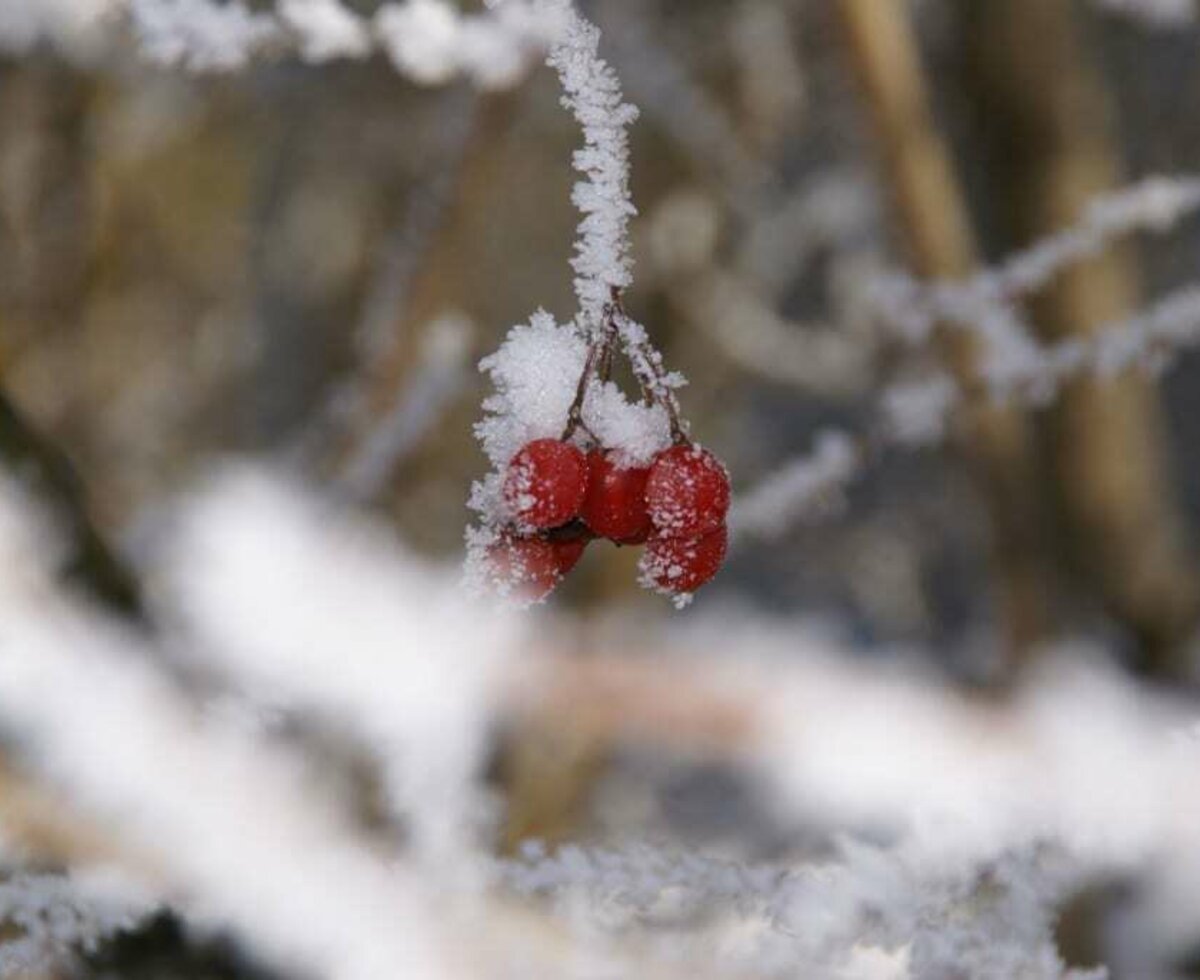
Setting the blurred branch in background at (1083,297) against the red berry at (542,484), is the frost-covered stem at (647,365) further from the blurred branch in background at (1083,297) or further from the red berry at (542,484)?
the blurred branch in background at (1083,297)

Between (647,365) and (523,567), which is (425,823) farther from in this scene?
(647,365)

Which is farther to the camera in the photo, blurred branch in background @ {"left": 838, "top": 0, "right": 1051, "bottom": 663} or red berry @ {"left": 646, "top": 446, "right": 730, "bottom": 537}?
blurred branch in background @ {"left": 838, "top": 0, "right": 1051, "bottom": 663}

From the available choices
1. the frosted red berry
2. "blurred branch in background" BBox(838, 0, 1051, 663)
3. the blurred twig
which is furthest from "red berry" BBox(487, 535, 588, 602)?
"blurred branch in background" BBox(838, 0, 1051, 663)

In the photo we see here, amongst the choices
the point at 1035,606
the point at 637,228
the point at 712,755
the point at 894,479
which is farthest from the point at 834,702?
the point at 894,479

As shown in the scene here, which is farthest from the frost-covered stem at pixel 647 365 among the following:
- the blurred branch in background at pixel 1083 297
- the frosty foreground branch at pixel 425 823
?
the blurred branch in background at pixel 1083 297

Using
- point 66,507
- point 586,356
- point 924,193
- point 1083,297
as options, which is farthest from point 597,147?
point 1083,297

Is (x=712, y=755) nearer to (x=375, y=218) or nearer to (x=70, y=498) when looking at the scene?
(x=70, y=498)

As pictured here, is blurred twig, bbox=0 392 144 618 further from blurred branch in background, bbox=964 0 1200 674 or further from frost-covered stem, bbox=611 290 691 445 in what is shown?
blurred branch in background, bbox=964 0 1200 674
